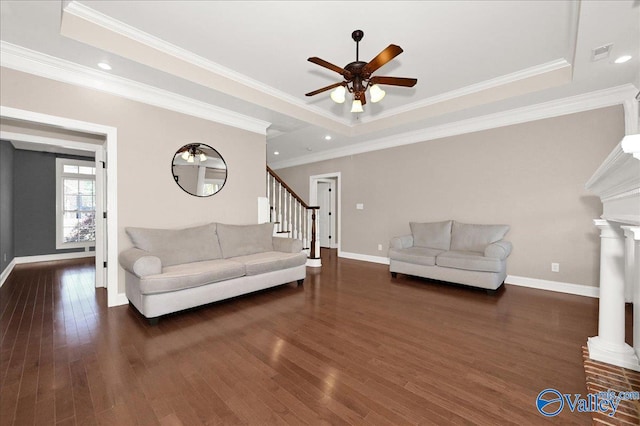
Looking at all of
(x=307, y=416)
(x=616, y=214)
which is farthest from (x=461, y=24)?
(x=307, y=416)

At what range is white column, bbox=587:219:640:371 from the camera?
1709 millimetres

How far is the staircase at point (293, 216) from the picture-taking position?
522 centimetres

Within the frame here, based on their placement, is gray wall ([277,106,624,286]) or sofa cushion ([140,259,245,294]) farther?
gray wall ([277,106,624,286])

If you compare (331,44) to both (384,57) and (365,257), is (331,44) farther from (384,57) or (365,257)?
(365,257)

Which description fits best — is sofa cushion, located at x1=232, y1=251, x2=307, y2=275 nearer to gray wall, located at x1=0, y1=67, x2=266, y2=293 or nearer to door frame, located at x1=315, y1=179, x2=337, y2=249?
gray wall, located at x1=0, y1=67, x2=266, y2=293

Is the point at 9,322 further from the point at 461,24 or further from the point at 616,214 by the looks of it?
the point at 461,24

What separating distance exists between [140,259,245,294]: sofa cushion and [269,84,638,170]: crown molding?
398 centimetres

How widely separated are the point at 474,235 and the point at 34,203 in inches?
357

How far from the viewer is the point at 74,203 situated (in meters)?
6.53

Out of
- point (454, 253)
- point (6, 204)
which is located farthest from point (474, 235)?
point (6, 204)

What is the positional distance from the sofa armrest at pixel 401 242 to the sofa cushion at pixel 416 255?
0.24ft

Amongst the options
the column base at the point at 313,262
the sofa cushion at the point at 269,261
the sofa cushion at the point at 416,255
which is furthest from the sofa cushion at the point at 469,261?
the column base at the point at 313,262

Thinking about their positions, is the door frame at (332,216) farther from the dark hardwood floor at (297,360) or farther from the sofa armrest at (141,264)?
the sofa armrest at (141,264)

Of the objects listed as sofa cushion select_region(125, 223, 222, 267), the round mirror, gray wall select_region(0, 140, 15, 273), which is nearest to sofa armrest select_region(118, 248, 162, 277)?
sofa cushion select_region(125, 223, 222, 267)
